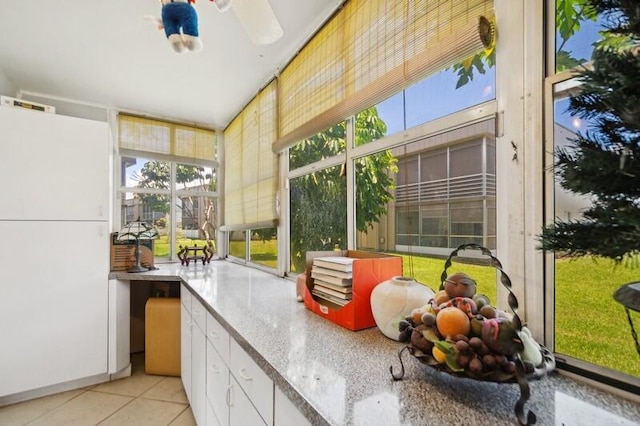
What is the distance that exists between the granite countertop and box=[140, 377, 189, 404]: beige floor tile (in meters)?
1.62

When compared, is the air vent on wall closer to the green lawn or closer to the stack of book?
the stack of book

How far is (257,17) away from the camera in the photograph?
124 cm

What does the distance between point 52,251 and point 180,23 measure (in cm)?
199

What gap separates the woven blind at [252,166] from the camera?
257 cm

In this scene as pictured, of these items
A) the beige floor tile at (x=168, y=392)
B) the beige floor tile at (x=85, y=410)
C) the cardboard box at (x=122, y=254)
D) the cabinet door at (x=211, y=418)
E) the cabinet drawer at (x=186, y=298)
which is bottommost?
the beige floor tile at (x=168, y=392)

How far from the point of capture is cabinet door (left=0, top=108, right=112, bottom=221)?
2113mm

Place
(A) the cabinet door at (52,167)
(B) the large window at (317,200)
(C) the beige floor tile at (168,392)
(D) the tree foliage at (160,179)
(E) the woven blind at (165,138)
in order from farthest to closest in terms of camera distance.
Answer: (D) the tree foliage at (160,179), (E) the woven blind at (165,138), (C) the beige floor tile at (168,392), (A) the cabinet door at (52,167), (B) the large window at (317,200)

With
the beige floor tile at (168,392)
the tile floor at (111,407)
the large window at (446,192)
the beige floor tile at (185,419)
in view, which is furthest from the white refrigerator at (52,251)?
the large window at (446,192)

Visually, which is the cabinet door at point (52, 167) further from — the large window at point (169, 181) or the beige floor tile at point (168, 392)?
the beige floor tile at point (168, 392)

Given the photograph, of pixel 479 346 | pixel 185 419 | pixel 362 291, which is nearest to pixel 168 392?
pixel 185 419

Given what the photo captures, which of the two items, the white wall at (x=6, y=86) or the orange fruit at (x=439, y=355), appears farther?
the white wall at (x=6, y=86)

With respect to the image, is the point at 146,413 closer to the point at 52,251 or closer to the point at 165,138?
the point at 52,251

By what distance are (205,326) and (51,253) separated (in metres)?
1.46

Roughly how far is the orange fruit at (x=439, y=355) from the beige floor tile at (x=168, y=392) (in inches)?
88.3
